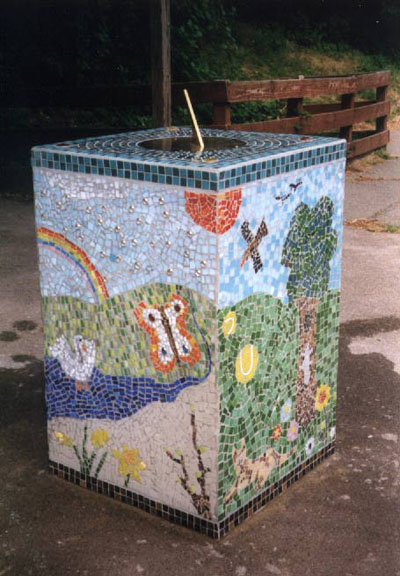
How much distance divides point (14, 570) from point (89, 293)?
88 centimetres

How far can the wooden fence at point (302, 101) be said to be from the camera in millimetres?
7711

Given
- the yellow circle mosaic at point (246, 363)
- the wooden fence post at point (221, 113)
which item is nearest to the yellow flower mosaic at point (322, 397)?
the yellow circle mosaic at point (246, 363)

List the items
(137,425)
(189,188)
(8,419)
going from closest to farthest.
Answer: (189,188) < (137,425) < (8,419)

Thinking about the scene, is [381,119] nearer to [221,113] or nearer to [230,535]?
[221,113]

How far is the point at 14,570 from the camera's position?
2414 millimetres

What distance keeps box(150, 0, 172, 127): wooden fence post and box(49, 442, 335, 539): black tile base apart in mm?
4704

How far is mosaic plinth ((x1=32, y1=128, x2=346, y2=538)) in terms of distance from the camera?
2348 millimetres

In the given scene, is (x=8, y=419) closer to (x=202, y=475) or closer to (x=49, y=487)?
(x=49, y=487)

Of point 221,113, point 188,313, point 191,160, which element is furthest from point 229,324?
point 221,113

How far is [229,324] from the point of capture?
238 cm

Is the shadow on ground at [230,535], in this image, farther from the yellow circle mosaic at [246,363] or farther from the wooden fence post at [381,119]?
the wooden fence post at [381,119]

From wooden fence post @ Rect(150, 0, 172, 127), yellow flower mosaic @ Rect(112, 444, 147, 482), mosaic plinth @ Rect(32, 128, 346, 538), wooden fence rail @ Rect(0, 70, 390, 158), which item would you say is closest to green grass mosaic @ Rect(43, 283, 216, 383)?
mosaic plinth @ Rect(32, 128, 346, 538)

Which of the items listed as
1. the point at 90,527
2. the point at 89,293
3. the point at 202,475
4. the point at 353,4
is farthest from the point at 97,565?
the point at 353,4

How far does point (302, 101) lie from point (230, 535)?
734 centimetres
